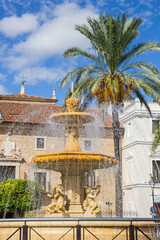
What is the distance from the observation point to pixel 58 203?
31.4 feet

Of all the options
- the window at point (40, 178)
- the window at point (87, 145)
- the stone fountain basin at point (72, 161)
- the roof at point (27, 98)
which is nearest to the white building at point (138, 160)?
the window at point (87, 145)

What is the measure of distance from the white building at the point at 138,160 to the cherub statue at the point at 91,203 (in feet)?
57.4

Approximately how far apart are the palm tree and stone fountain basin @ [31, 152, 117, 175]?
21.9 feet

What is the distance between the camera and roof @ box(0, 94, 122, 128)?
1104 inches

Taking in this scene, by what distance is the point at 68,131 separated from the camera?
11.0 m

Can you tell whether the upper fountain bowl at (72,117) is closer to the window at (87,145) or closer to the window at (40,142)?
the window at (40,142)

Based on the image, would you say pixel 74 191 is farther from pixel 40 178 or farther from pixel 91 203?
pixel 40 178

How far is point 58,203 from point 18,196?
13.5 metres

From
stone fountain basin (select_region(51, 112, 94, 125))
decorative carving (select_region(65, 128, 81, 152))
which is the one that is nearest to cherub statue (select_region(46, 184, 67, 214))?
decorative carving (select_region(65, 128, 81, 152))

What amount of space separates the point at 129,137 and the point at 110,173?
3.50m

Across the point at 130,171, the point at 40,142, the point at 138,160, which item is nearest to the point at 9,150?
the point at 40,142

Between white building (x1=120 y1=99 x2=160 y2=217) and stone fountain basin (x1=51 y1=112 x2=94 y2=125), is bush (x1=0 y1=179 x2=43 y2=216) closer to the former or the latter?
white building (x1=120 y1=99 x2=160 y2=217)

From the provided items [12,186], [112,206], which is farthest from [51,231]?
[112,206]

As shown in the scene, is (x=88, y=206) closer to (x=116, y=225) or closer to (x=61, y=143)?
(x=116, y=225)
